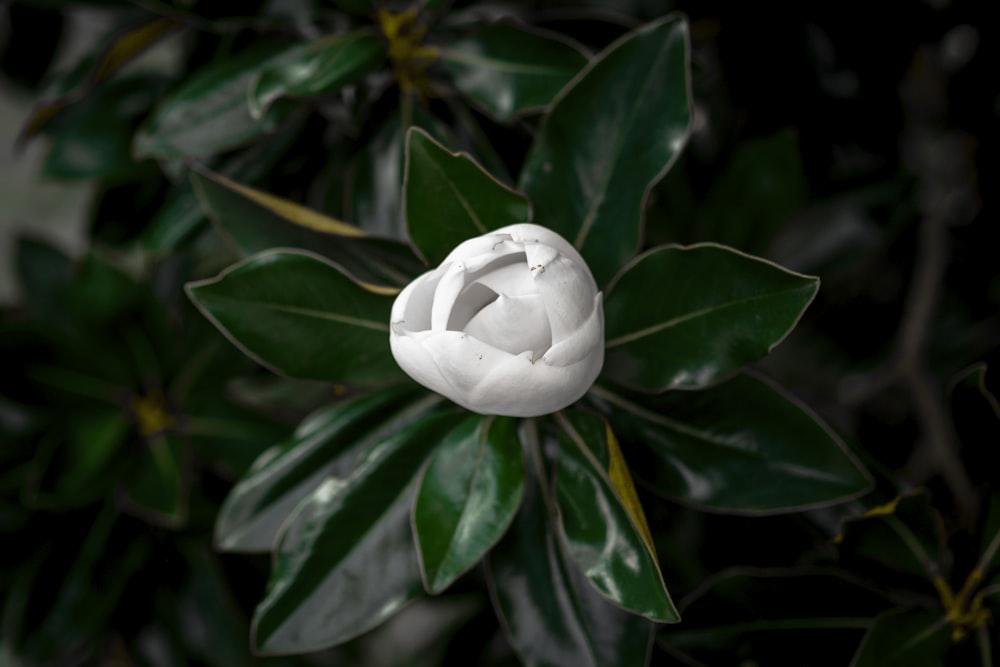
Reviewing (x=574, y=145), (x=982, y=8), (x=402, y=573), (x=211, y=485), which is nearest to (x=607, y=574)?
(x=402, y=573)

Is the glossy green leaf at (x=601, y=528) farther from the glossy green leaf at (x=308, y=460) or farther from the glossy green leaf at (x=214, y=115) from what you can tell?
the glossy green leaf at (x=214, y=115)

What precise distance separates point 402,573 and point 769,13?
92 cm

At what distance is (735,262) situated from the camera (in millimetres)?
642

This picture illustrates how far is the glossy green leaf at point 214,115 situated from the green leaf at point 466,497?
408mm

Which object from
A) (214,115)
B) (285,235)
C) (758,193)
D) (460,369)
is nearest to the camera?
(460,369)

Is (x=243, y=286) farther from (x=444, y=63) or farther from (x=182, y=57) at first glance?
(x=182, y=57)

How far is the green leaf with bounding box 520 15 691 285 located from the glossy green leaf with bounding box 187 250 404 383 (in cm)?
19

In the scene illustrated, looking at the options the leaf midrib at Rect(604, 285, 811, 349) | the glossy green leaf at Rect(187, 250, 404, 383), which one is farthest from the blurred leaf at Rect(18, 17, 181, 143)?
the leaf midrib at Rect(604, 285, 811, 349)

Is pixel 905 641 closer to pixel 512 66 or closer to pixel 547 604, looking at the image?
pixel 547 604

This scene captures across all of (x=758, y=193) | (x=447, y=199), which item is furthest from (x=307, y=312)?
(x=758, y=193)

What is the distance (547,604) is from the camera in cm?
81

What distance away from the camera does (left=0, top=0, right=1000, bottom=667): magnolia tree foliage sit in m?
0.68

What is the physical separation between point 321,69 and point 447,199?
215 mm

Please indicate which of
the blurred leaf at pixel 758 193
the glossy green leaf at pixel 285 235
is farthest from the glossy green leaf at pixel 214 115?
the blurred leaf at pixel 758 193
